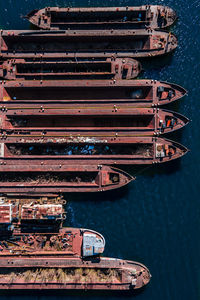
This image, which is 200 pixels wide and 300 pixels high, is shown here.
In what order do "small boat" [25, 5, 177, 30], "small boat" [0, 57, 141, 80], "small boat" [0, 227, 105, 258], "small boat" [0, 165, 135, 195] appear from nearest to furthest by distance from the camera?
"small boat" [0, 165, 135, 195] → "small boat" [0, 227, 105, 258] → "small boat" [0, 57, 141, 80] → "small boat" [25, 5, 177, 30]

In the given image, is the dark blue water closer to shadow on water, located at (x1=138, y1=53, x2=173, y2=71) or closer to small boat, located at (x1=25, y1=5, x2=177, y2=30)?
shadow on water, located at (x1=138, y1=53, x2=173, y2=71)

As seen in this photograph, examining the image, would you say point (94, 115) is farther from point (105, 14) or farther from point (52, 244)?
point (52, 244)

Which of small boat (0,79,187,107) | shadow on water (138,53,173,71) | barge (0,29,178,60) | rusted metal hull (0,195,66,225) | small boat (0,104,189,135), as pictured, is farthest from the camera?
shadow on water (138,53,173,71)

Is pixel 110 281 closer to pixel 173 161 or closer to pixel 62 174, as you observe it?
pixel 62 174

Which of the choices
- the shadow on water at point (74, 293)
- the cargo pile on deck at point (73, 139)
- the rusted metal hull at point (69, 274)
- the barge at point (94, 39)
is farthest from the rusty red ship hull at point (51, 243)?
the barge at point (94, 39)

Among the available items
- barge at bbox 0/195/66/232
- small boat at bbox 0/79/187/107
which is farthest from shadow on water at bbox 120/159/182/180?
barge at bbox 0/195/66/232

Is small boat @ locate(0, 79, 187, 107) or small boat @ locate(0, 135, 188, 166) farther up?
small boat @ locate(0, 79, 187, 107)

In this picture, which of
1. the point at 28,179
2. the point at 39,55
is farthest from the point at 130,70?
the point at 28,179
